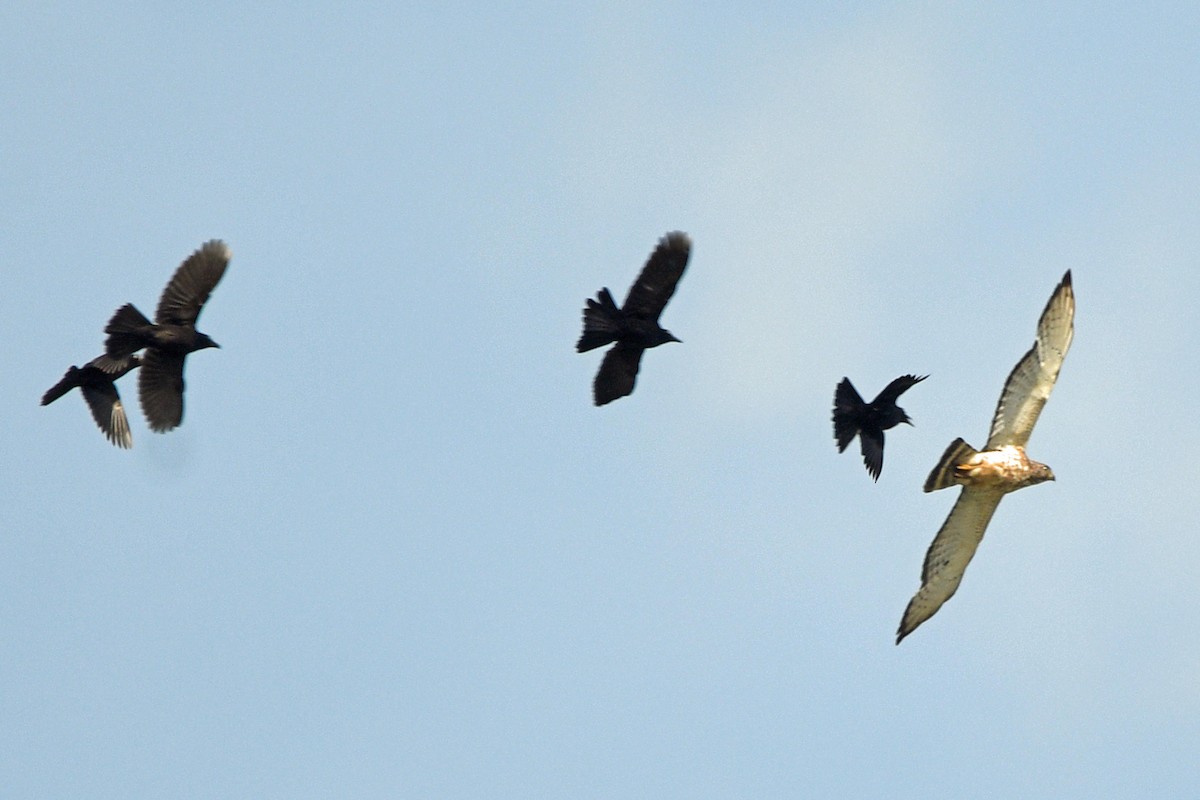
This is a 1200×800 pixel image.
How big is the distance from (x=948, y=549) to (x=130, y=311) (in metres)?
10.8

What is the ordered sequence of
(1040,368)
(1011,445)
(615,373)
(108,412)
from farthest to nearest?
(108,412) < (615,373) < (1011,445) < (1040,368)

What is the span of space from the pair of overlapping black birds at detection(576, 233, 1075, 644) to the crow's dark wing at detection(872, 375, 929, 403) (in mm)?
13

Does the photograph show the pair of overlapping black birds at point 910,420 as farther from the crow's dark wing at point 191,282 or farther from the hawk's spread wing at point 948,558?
the crow's dark wing at point 191,282

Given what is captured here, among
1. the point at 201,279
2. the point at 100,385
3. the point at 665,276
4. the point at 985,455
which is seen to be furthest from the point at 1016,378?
the point at 100,385

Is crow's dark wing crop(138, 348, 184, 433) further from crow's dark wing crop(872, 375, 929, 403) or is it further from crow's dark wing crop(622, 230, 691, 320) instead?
crow's dark wing crop(872, 375, 929, 403)

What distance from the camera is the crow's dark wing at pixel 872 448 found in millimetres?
24047

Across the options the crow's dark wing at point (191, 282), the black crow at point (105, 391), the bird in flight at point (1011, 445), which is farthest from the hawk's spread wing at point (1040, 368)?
the black crow at point (105, 391)

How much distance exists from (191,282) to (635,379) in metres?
5.89

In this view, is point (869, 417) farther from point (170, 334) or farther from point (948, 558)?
point (170, 334)

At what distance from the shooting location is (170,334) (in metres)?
24.4

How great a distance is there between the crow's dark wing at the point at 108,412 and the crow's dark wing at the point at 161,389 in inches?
40.3

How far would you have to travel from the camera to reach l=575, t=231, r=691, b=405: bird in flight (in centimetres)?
2439

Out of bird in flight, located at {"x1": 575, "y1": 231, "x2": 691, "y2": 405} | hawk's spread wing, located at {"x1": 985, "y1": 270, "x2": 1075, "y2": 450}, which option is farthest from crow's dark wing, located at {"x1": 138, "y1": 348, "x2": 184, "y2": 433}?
hawk's spread wing, located at {"x1": 985, "y1": 270, "x2": 1075, "y2": 450}

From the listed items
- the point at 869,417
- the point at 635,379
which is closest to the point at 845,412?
the point at 869,417
